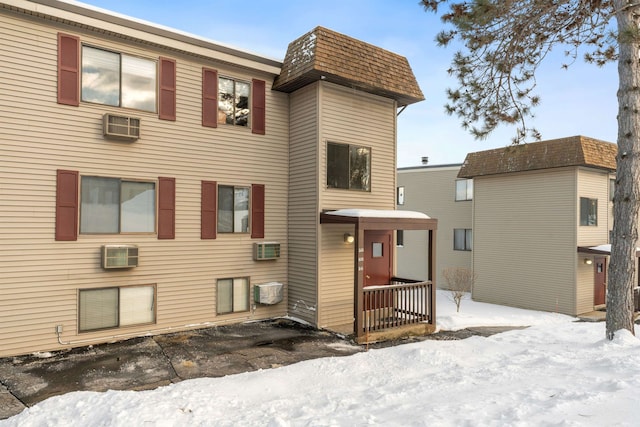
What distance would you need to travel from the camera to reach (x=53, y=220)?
760 centimetres

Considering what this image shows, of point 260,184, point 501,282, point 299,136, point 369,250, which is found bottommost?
point 501,282

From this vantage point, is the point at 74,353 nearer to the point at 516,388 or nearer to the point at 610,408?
the point at 516,388

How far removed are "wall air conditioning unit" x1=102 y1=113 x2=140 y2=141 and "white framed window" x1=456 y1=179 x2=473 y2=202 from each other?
54.7 feet

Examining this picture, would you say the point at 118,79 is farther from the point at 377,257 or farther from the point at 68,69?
the point at 377,257

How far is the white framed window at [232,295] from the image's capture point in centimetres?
960

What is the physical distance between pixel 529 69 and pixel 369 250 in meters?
5.77

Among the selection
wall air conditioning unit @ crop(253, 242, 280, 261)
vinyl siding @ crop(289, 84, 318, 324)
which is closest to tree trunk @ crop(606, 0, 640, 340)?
vinyl siding @ crop(289, 84, 318, 324)

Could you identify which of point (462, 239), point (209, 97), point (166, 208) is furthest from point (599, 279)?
point (166, 208)

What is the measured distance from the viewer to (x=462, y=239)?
20.4 m

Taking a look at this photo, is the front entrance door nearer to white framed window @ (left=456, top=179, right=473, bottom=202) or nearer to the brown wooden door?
white framed window @ (left=456, top=179, right=473, bottom=202)

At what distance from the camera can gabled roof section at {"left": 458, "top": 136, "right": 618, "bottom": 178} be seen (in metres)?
14.5

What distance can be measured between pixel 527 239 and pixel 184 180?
1384cm

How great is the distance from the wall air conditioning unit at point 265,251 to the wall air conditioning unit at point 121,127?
3.81 meters

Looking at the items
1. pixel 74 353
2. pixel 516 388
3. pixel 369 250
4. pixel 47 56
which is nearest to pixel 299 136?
pixel 369 250
